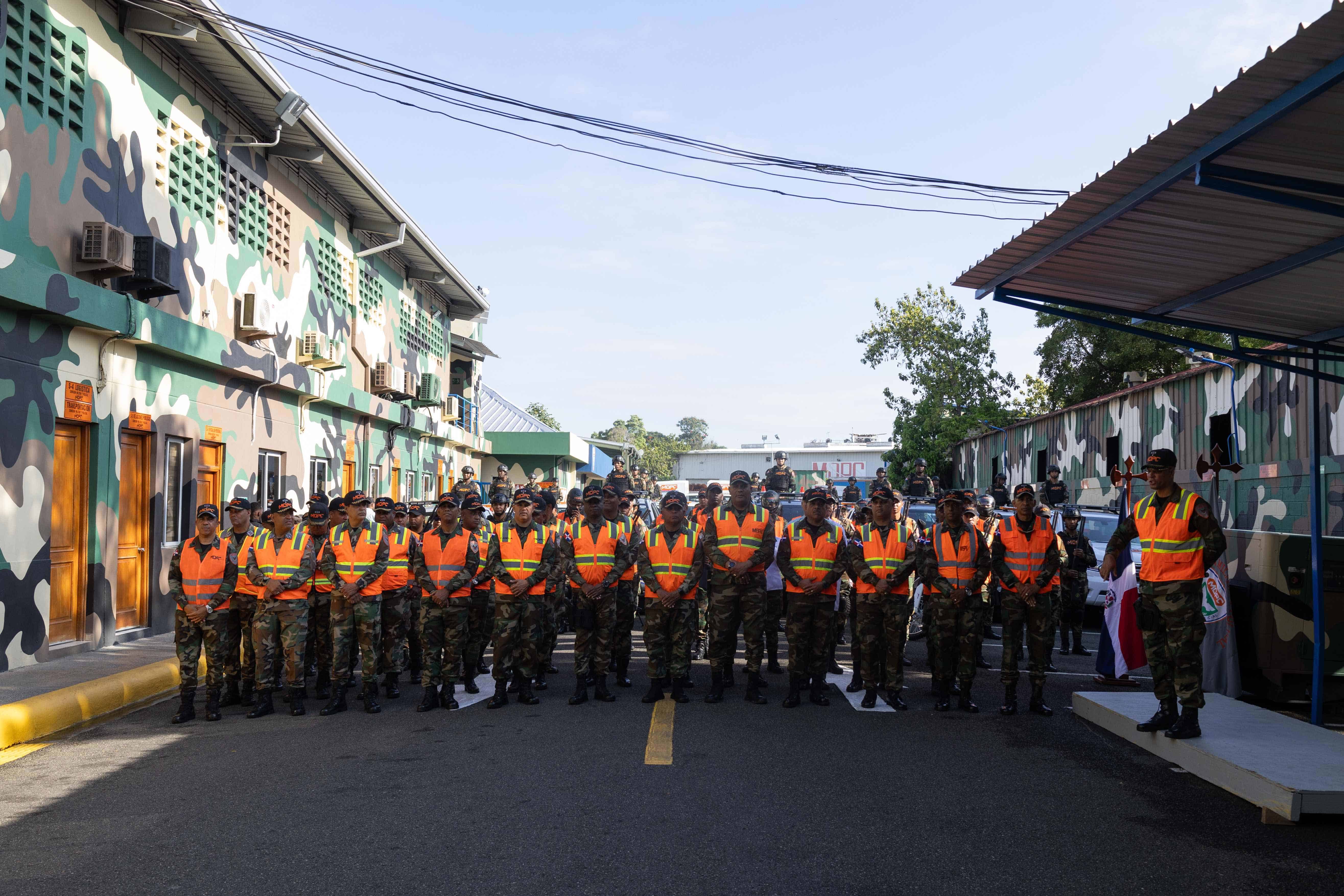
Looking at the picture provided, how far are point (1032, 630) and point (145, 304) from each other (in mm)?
11021

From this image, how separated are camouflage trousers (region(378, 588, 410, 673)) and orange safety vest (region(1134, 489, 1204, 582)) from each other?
254 inches

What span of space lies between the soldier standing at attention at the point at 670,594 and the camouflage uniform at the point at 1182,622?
3.93 meters

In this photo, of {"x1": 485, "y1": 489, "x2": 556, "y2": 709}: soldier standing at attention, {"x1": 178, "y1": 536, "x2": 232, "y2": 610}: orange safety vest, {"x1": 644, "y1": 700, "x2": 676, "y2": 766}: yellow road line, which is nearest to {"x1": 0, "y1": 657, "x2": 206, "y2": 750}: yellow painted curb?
{"x1": 178, "y1": 536, "x2": 232, "y2": 610}: orange safety vest

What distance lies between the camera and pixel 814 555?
30.5 ft

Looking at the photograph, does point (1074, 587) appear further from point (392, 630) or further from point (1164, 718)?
point (392, 630)

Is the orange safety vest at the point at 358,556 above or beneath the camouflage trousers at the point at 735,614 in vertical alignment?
above

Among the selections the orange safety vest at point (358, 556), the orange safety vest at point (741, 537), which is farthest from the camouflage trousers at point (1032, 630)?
the orange safety vest at point (358, 556)

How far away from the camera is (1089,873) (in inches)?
189

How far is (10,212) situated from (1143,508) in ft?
36.6

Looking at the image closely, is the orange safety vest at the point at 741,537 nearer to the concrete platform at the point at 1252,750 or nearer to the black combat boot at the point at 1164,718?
the concrete platform at the point at 1252,750

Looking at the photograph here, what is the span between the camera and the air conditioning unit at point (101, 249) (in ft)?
38.3

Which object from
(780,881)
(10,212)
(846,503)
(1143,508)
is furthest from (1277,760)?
→ (10,212)

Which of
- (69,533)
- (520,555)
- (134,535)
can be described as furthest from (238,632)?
(134,535)

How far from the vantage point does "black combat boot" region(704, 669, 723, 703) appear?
9.25 meters
